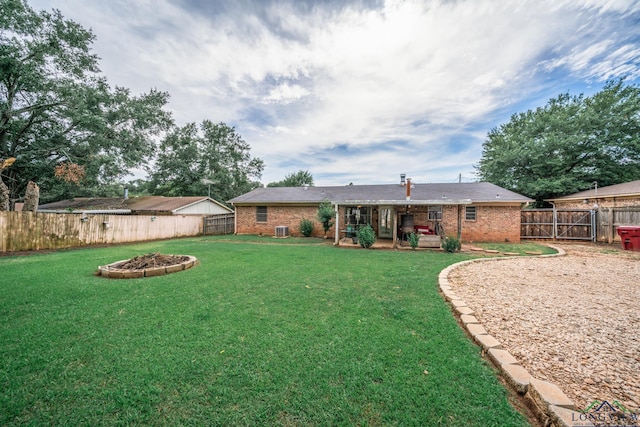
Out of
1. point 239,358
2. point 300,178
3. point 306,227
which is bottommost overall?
point 239,358

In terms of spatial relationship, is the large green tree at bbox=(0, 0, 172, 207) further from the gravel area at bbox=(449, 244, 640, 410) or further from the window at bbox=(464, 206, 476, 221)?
the window at bbox=(464, 206, 476, 221)

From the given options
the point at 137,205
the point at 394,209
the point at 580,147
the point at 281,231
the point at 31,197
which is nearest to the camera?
the point at 31,197

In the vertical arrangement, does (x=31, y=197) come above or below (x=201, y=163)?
below

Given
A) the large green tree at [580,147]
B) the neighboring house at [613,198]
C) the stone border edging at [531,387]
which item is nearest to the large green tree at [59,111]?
the stone border edging at [531,387]

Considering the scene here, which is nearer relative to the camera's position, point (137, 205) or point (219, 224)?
point (219, 224)

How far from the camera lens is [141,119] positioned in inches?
640

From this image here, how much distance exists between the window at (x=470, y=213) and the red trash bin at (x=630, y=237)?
4.88 meters

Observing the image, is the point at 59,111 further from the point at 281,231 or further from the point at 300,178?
the point at 300,178

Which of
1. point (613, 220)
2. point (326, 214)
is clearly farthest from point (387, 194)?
point (613, 220)

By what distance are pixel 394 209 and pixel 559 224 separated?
30.6 feet

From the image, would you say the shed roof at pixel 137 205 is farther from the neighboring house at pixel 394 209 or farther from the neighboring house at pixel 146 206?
the neighboring house at pixel 394 209

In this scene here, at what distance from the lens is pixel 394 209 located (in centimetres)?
1057

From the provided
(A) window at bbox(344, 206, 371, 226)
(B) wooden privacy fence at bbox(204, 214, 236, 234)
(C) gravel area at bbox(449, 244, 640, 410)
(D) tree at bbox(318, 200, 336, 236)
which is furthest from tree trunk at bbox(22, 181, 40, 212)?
(C) gravel area at bbox(449, 244, 640, 410)

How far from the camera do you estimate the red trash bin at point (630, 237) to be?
340 inches
